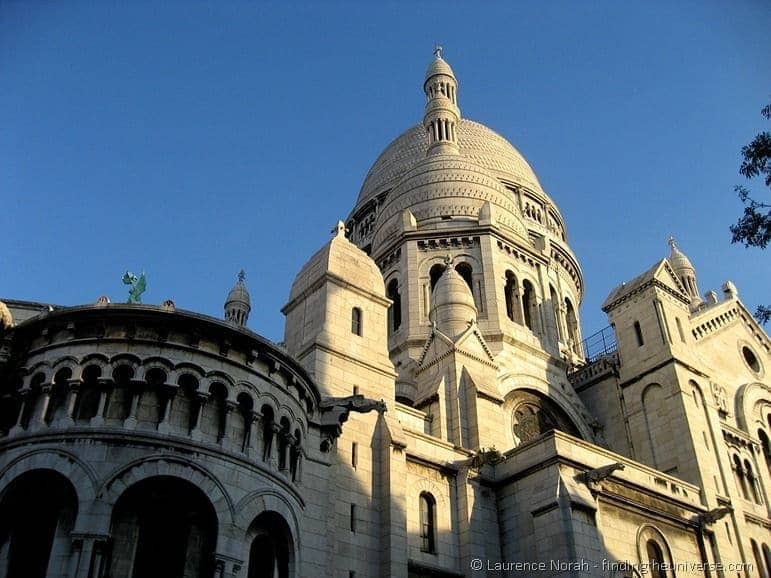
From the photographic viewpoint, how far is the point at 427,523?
27.3 metres

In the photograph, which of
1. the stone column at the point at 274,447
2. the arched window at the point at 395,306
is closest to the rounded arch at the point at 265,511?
the stone column at the point at 274,447

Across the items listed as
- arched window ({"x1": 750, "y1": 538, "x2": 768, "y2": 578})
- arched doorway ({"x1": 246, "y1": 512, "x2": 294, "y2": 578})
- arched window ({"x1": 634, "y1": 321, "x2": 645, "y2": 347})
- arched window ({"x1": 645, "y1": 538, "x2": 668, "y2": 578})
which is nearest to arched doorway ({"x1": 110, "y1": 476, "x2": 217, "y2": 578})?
arched doorway ({"x1": 246, "y1": 512, "x2": 294, "y2": 578})

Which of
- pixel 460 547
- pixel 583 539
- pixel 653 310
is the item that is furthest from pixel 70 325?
pixel 653 310

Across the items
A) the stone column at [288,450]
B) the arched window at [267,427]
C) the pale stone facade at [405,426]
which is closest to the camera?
the pale stone facade at [405,426]

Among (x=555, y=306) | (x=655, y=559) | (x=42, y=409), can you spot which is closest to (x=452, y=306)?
(x=555, y=306)

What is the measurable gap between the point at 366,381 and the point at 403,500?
4.34m

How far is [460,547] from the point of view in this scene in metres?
27.4

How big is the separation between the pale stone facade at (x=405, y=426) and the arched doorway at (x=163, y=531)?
5 cm

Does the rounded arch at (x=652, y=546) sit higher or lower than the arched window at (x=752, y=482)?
lower

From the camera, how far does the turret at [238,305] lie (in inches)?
2260

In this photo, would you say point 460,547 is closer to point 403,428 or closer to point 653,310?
point 403,428

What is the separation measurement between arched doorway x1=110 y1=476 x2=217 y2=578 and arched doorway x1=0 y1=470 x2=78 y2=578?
1.20 m

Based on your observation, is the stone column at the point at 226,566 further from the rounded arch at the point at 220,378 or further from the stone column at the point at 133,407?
the rounded arch at the point at 220,378

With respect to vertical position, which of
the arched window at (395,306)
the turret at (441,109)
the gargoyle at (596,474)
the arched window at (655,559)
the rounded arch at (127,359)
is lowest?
the arched window at (655,559)
